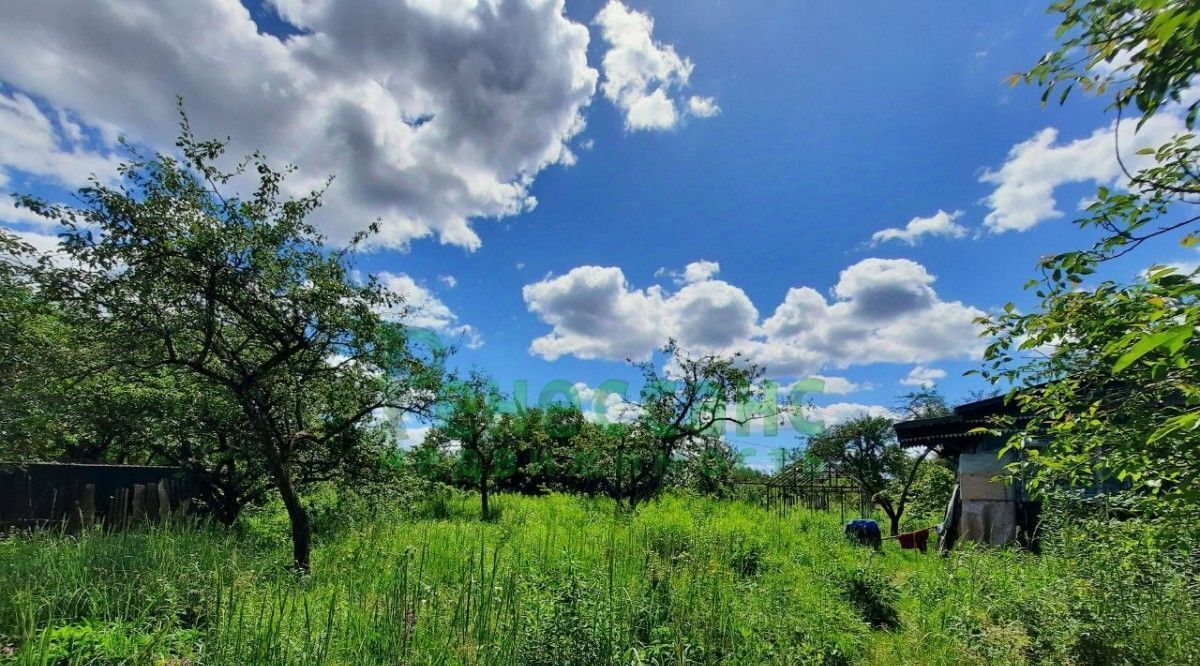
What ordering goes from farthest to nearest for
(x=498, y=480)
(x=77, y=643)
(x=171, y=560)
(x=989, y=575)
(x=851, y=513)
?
1. (x=498, y=480)
2. (x=851, y=513)
3. (x=989, y=575)
4. (x=171, y=560)
5. (x=77, y=643)

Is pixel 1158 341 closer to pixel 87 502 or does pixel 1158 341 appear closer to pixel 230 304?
pixel 230 304

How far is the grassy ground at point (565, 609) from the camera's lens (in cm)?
324

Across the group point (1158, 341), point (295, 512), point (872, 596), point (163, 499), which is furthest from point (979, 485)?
point (163, 499)

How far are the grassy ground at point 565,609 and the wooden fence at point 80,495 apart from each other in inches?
53.1

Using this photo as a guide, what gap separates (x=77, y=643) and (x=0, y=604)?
144 cm

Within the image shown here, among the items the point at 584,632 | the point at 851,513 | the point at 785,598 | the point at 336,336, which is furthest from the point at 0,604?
the point at 851,513

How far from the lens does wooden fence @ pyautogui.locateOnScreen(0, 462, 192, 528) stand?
6.41 m

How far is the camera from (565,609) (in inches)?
136

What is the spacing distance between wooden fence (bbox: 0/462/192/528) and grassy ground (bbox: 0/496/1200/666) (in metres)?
1.35

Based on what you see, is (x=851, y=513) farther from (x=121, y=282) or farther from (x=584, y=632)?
(x=121, y=282)

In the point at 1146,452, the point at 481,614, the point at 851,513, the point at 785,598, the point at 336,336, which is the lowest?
the point at 851,513

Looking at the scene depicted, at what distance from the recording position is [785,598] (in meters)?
4.97

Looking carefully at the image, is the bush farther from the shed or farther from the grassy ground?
the shed

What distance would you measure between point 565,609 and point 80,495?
7.73 m
